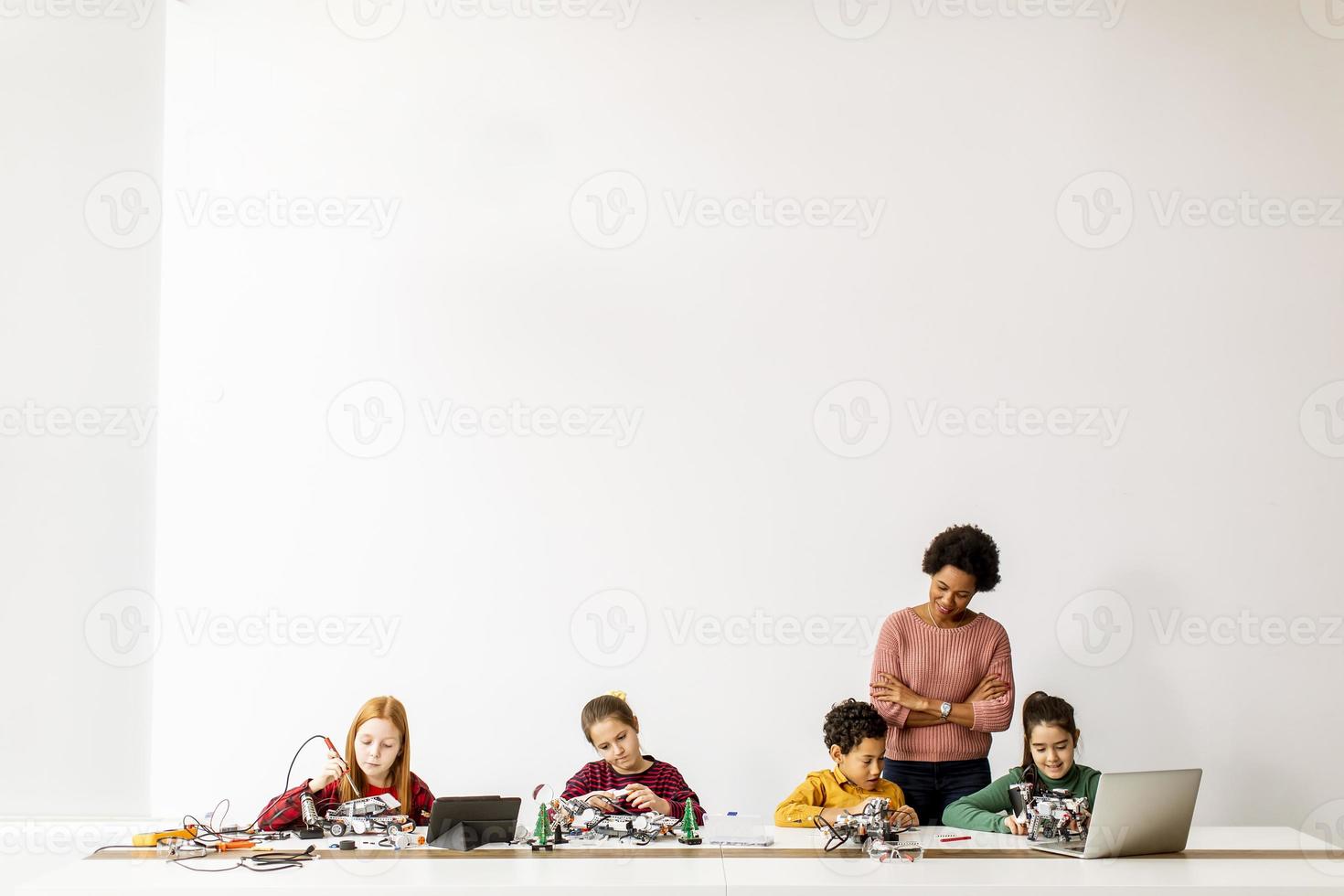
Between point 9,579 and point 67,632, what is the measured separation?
0.30 metres

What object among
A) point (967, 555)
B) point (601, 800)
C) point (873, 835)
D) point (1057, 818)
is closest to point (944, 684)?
point (967, 555)

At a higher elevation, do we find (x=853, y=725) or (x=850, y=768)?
(x=853, y=725)

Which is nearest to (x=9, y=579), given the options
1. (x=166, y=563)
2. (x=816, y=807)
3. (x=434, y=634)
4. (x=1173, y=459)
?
(x=166, y=563)

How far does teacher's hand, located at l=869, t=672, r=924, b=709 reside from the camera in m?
3.44

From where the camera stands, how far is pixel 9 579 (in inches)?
164

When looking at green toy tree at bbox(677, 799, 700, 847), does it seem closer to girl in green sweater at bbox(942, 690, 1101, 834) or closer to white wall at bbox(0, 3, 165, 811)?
girl in green sweater at bbox(942, 690, 1101, 834)

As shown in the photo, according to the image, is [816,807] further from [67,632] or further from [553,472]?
[67,632]

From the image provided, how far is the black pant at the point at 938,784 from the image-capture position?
3.44 m

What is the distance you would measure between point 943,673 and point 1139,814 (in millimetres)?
953

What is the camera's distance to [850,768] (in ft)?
10.6

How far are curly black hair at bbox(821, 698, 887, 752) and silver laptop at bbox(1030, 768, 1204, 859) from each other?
25.8 inches

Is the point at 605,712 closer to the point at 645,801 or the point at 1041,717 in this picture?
the point at 645,801

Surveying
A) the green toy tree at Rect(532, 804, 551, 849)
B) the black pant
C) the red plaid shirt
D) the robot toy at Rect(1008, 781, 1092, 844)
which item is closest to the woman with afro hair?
the black pant

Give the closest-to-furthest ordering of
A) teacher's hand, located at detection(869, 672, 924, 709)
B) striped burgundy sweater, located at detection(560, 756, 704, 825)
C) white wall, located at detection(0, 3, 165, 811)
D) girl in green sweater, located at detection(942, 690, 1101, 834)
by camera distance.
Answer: girl in green sweater, located at detection(942, 690, 1101, 834) → striped burgundy sweater, located at detection(560, 756, 704, 825) → teacher's hand, located at detection(869, 672, 924, 709) → white wall, located at detection(0, 3, 165, 811)
